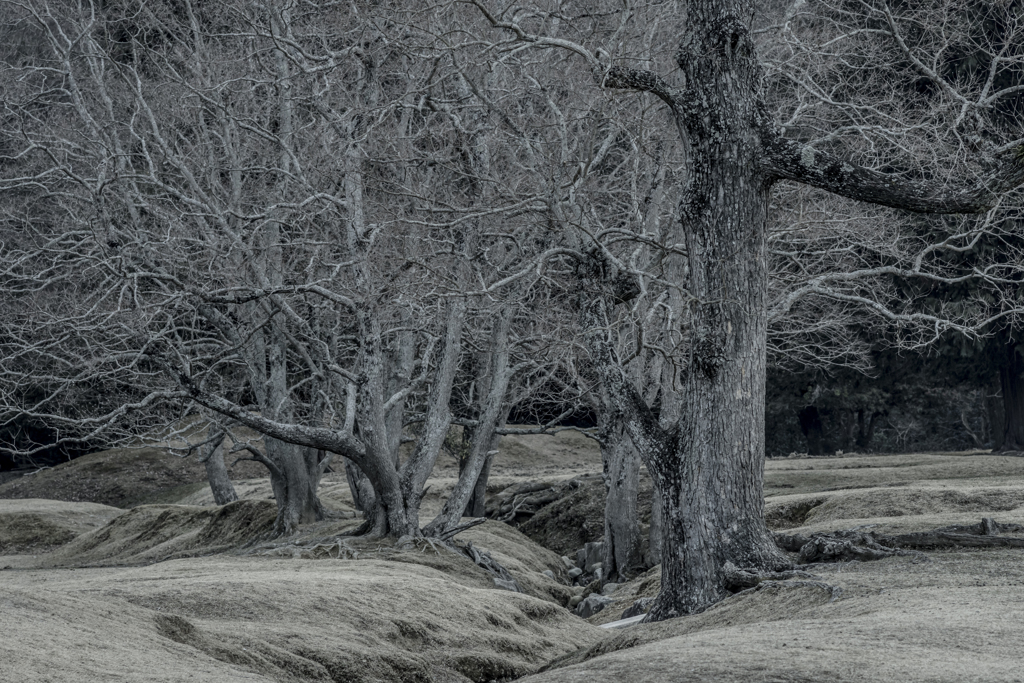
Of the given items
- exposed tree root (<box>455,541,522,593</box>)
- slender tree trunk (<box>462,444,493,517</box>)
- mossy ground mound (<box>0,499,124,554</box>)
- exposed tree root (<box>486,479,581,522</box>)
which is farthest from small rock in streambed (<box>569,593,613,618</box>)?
mossy ground mound (<box>0,499,124,554</box>)

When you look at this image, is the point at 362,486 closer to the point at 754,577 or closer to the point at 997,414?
the point at 754,577

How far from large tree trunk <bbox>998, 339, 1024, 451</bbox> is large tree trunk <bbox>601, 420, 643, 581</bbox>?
14528 mm

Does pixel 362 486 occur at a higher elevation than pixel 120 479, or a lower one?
higher

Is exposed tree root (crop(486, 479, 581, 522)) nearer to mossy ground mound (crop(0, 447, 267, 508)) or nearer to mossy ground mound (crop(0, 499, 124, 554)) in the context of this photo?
mossy ground mound (crop(0, 499, 124, 554))

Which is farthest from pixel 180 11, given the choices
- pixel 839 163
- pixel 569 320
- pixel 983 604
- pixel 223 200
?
pixel 983 604

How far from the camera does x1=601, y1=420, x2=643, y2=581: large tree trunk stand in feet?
60.2

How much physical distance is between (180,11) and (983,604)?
20875 millimetres

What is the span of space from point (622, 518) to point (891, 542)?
821 cm

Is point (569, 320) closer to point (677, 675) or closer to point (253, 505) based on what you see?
point (253, 505)

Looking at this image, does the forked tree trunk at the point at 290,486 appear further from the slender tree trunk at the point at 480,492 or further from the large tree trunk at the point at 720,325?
the large tree trunk at the point at 720,325

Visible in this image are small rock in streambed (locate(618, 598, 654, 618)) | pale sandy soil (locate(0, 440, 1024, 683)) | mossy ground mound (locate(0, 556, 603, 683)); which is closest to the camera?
pale sandy soil (locate(0, 440, 1024, 683))

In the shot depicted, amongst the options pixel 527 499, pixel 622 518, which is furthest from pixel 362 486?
pixel 527 499

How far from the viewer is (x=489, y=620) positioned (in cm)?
1167

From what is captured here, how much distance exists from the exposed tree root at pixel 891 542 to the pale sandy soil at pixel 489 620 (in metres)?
0.27
